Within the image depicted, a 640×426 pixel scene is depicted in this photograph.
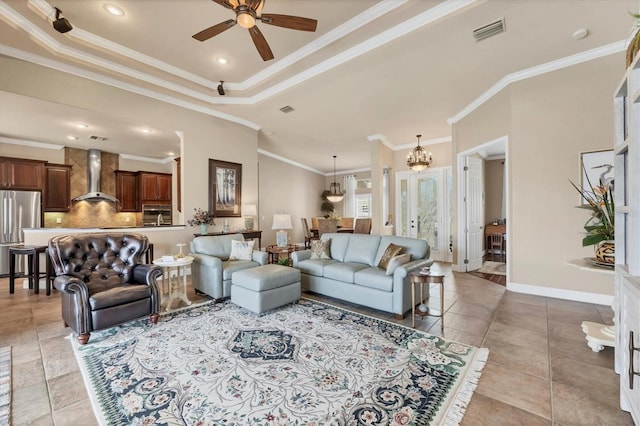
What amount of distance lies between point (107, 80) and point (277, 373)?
16.5ft

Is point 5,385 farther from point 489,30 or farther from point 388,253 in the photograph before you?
point 489,30

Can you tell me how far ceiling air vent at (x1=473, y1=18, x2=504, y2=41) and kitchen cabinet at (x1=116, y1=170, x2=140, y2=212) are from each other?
→ 327 inches

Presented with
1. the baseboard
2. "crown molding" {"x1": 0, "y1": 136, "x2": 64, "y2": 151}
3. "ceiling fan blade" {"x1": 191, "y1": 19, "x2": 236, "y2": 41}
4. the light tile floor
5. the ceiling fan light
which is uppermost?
"ceiling fan blade" {"x1": 191, "y1": 19, "x2": 236, "y2": 41}

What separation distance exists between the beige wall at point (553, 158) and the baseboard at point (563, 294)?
5 centimetres

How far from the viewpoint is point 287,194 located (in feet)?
Answer: 31.6

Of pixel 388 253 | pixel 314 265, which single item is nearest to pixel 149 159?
pixel 314 265

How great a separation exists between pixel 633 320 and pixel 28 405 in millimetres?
3714

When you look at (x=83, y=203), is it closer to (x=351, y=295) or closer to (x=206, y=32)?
(x=206, y=32)

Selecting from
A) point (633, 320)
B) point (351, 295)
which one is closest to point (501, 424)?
point (633, 320)

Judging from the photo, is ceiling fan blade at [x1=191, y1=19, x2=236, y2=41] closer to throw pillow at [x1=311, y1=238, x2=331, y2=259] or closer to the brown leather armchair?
the brown leather armchair

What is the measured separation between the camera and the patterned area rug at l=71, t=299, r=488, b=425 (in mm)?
1677

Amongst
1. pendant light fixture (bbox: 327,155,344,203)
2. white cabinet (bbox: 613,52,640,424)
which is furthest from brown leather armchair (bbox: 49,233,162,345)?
pendant light fixture (bbox: 327,155,344,203)

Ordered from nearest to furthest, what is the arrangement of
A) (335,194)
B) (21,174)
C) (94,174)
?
1. (21,174)
2. (94,174)
3. (335,194)

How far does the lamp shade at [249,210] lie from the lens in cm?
615
